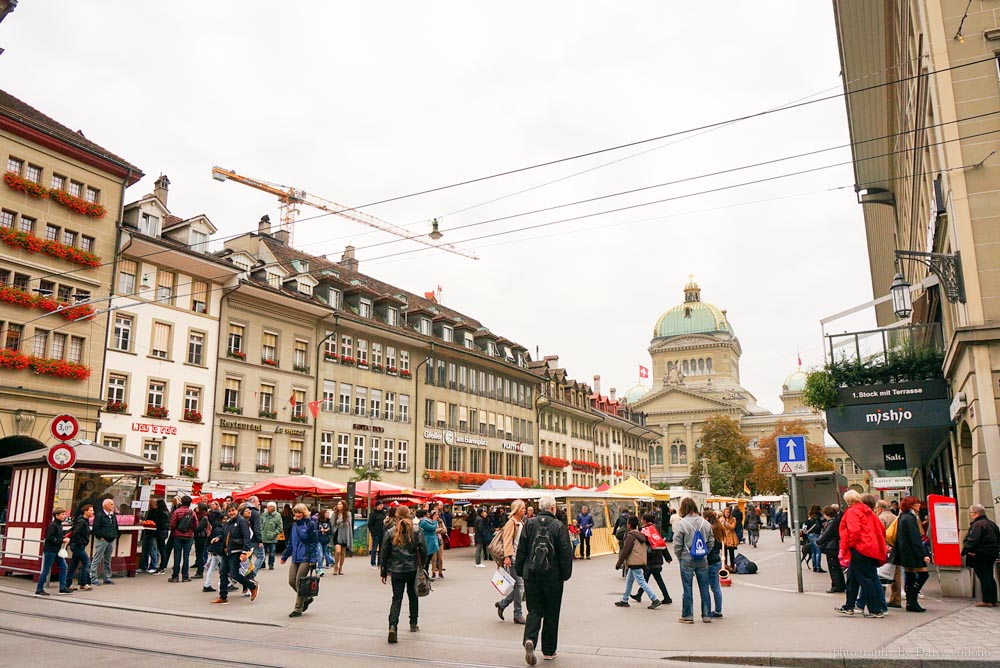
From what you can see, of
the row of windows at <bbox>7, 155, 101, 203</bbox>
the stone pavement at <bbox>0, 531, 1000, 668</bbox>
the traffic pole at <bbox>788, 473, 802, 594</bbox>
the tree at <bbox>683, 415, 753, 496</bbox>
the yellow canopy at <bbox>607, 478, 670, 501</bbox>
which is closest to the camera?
the stone pavement at <bbox>0, 531, 1000, 668</bbox>

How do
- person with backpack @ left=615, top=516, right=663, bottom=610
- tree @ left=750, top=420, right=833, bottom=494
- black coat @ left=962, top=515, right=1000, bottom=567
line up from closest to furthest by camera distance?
black coat @ left=962, top=515, right=1000, bottom=567 < person with backpack @ left=615, top=516, right=663, bottom=610 < tree @ left=750, top=420, right=833, bottom=494

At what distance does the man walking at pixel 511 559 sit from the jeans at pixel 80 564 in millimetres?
8514

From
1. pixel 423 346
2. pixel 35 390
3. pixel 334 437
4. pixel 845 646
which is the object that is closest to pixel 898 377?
pixel 845 646

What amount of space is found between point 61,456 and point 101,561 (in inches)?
128

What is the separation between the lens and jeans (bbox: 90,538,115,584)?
17734 millimetres

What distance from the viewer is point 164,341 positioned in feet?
112

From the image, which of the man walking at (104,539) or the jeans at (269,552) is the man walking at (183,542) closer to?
the man walking at (104,539)

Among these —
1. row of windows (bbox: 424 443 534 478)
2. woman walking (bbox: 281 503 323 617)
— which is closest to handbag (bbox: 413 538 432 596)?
woman walking (bbox: 281 503 323 617)

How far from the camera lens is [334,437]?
42.0 m

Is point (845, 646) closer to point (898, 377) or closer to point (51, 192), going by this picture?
point (898, 377)

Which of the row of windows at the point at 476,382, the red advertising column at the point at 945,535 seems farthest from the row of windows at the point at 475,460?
the red advertising column at the point at 945,535

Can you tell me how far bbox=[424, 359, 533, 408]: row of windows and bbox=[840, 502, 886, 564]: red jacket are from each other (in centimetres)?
3850

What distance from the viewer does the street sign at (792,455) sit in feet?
53.6

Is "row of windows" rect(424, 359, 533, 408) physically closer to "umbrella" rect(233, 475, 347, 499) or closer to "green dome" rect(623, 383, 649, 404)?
"umbrella" rect(233, 475, 347, 499)
